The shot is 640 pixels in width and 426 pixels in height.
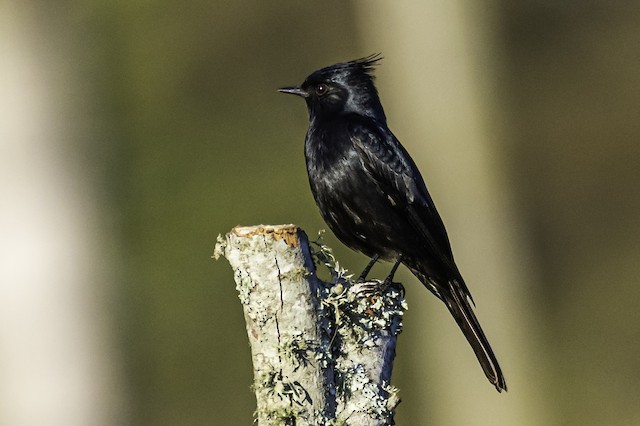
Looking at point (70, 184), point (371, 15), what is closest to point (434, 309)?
point (371, 15)

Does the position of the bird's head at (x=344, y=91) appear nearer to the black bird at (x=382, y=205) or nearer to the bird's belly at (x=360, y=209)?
the black bird at (x=382, y=205)

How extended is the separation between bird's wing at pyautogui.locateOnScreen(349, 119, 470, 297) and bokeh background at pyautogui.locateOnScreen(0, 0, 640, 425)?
334 centimetres

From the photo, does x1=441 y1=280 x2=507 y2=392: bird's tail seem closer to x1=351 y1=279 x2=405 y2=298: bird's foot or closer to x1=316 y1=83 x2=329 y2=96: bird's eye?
x1=351 y1=279 x2=405 y2=298: bird's foot

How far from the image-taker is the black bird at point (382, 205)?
505cm

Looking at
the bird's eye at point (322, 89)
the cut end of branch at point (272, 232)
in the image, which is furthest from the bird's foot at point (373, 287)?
the bird's eye at point (322, 89)

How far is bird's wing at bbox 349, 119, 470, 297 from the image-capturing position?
5105 mm

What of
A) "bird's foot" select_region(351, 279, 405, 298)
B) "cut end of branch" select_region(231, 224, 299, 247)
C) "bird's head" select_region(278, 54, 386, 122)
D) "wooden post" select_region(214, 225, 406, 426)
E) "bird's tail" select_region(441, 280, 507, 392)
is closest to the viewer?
"wooden post" select_region(214, 225, 406, 426)

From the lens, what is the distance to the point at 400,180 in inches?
203

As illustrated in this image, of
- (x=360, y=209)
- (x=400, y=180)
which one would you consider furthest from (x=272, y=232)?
(x=400, y=180)

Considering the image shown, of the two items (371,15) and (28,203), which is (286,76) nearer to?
(371,15)

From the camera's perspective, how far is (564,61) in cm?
1013

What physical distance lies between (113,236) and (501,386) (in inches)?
196

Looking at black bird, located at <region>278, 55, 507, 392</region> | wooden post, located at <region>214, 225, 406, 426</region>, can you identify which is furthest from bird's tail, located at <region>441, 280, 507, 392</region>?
wooden post, located at <region>214, 225, 406, 426</region>

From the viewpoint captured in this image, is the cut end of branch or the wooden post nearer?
the wooden post
